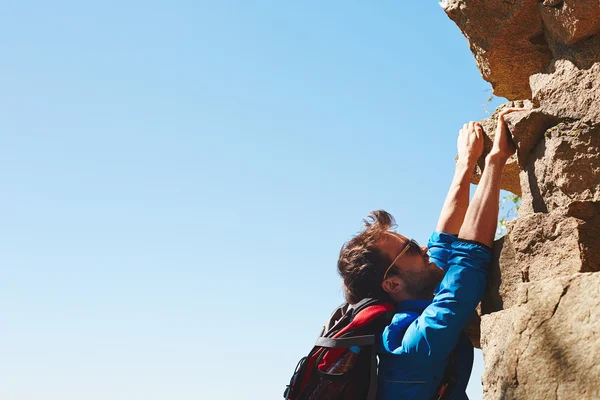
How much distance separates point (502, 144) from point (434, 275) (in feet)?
3.12

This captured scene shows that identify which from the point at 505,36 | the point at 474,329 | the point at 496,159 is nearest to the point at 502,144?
the point at 496,159

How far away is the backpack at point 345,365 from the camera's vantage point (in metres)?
3.74

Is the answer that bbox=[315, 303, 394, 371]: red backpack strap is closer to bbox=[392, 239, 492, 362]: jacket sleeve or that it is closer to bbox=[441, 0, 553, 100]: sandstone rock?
bbox=[392, 239, 492, 362]: jacket sleeve

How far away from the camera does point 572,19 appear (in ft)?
11.5

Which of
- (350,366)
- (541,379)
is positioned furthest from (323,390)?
(541,379)

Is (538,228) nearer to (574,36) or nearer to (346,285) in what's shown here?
(574,36)

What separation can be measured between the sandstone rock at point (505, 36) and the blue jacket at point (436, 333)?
1.26 metres

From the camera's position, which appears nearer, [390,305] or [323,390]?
[323,390]

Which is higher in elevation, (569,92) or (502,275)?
(569,92)

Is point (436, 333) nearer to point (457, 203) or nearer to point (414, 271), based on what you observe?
point (414, 271)

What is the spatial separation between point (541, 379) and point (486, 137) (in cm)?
188

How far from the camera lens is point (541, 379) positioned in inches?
112

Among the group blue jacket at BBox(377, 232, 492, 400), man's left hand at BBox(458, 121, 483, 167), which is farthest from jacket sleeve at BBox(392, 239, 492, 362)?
man's left hand at BBox(458, 121, 483, 167)

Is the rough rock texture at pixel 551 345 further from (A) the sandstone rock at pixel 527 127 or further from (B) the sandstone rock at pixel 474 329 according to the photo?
(A) the sandstone rock at pixel 527 127
